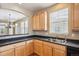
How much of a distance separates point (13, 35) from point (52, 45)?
3.88 ft

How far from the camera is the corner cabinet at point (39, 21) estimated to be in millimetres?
3035

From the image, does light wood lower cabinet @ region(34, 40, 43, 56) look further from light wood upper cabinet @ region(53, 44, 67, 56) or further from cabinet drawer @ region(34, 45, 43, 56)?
light wood upper cabinet @ region(53, 44, 67, 56)

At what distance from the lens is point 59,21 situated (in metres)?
2.56

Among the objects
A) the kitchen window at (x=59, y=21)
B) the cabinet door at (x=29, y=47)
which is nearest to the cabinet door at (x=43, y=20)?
the kitchen window at (x=59, y=21)

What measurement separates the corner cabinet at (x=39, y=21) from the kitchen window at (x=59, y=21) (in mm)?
275

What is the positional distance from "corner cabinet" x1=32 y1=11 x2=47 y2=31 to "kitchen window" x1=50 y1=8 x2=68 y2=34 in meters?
0.27

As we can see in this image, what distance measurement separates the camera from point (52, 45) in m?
2.32

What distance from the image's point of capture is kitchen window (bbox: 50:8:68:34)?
2.35 m

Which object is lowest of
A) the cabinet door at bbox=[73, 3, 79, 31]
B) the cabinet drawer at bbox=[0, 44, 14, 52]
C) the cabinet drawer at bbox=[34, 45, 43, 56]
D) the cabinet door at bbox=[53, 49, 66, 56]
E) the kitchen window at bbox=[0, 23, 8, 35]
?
the cabinet drawer at bbox=[34, 45, 43, 56]

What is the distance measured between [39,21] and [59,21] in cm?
87

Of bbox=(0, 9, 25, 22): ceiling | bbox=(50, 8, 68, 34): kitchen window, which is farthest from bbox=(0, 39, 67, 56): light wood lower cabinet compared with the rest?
bbox=(0, 9, 25, 22): ceiling

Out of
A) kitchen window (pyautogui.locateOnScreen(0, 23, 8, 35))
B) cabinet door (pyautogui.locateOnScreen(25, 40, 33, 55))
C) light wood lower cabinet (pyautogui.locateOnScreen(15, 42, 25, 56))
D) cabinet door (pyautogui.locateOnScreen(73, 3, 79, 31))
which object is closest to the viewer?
cabinet door (pyautogui.locateOnScreen(73, 3, 79, 31))

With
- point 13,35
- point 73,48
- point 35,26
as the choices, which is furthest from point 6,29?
point 73,48

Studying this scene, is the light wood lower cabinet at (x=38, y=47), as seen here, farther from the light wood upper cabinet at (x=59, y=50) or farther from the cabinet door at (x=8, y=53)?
the cabinet door at (x=8, y=53)
